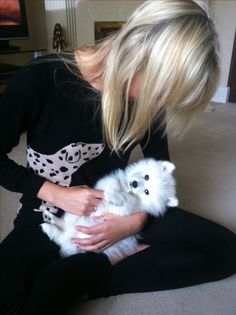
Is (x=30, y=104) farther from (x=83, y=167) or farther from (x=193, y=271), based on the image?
(x=193, y=271)

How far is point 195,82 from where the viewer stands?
739 millimetres

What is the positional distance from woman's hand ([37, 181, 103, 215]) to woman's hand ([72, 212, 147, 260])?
0.06 m

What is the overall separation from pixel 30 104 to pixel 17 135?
0.09 m

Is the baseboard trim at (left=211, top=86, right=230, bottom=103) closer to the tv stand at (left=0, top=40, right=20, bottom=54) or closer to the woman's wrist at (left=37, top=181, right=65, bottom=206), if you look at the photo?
the tv stand at (left=0, top=40, right=20, bottom=54)

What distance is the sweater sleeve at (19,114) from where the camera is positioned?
797 mm

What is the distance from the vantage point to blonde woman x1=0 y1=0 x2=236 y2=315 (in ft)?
2.35

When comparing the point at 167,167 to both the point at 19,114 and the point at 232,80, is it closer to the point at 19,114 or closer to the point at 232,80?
the point at 19,114

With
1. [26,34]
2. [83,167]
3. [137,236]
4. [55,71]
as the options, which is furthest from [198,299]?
[26,34]

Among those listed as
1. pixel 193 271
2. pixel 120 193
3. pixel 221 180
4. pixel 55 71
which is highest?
pixel 55 71

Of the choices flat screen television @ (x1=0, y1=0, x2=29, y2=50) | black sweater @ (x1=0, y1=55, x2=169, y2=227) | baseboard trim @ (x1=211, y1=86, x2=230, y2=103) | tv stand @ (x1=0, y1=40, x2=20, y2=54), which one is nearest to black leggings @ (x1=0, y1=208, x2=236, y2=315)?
black sweater @ (x1=0, y1=55, x2=169, y2=227)

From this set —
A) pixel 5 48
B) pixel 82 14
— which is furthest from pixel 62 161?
pixel 82 14

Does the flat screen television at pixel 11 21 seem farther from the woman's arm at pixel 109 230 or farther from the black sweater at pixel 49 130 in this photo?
the woman's arm at pixel 109 230

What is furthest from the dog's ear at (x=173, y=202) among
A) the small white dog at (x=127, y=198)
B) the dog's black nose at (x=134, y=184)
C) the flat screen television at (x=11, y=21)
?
the flat screen television at (x=11, y=21)

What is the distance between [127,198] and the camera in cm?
92
